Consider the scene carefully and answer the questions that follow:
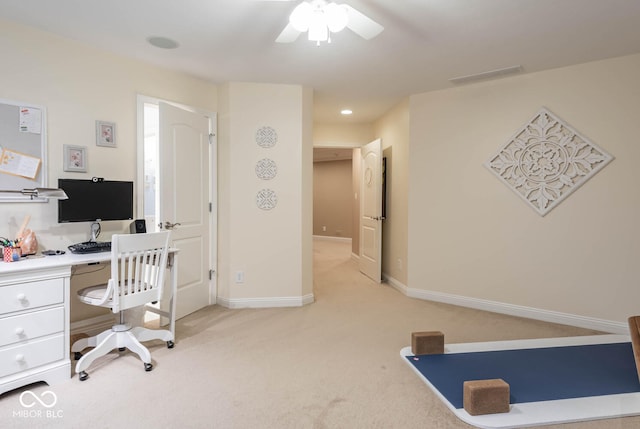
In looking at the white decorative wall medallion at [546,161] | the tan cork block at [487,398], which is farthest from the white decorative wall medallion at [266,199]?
the tan cork block at [487,398]

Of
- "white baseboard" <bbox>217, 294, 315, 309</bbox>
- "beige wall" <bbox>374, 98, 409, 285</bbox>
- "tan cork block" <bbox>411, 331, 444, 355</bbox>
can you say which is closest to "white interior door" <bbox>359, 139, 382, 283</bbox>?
"beige wall" <bbox>374, 98, 409, 285</bbox>

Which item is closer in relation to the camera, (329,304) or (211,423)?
(211,423)

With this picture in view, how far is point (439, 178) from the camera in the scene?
4.20 metres

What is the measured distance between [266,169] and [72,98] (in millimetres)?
1748

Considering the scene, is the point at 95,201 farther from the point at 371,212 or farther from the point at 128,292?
the point at 371,212

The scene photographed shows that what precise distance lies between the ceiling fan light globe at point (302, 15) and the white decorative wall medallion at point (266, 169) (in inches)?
77.9

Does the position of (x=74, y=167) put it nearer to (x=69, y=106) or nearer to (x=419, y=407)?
(x=69, y=106)

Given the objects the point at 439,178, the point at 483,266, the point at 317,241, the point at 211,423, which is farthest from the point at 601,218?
the point at 317,241

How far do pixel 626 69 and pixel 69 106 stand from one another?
457 cm

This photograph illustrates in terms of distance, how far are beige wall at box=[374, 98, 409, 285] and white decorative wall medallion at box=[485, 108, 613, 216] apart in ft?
3.71

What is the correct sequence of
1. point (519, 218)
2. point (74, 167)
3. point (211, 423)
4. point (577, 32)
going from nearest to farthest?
point (211, 423) < point (577, 32) < point (74, 167) < point (519, 218)

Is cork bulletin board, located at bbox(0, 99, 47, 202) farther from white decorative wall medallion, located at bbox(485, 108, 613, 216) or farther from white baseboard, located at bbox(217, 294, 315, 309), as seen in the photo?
white decorative wall medallion, located at bbox(485, 108, 613, 216)

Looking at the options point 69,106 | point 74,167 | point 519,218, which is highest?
point 69,106

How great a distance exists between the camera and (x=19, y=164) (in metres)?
2.60
